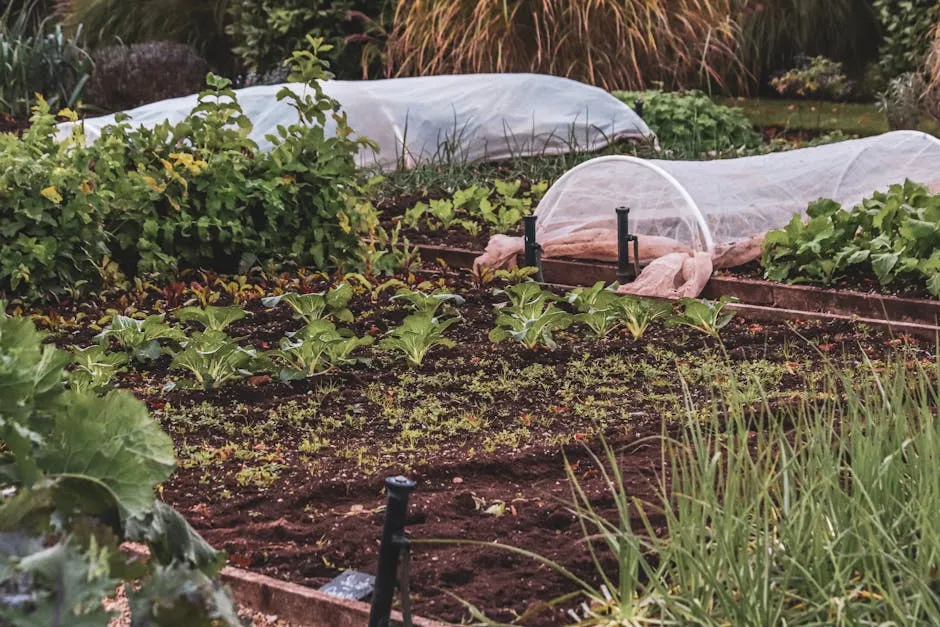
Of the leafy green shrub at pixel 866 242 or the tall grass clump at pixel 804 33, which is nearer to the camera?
the leafy green shrub at pixel 866 242

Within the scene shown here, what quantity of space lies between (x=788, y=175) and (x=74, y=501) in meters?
5.62

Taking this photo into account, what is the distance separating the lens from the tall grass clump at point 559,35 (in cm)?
1202

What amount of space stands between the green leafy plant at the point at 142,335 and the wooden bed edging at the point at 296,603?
2013mm

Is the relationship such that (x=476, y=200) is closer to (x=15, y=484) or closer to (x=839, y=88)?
(x=15, y=484)

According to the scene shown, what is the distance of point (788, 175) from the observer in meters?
7.17

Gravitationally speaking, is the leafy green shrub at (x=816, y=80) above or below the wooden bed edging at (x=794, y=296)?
above

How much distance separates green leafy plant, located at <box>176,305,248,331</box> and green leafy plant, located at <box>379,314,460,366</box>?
0.57 metres

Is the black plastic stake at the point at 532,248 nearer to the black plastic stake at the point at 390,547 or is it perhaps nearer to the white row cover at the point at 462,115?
the white row cover at the point at 462,115

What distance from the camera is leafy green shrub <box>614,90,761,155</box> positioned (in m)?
10.7

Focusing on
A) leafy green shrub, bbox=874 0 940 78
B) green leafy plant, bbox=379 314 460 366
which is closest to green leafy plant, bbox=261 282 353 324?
green leafy plant, bbox=379 314 460 366

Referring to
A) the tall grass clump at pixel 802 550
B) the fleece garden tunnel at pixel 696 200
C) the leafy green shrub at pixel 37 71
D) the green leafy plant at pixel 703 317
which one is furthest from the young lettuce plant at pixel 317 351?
the leafy green shrub at pixel 37 71

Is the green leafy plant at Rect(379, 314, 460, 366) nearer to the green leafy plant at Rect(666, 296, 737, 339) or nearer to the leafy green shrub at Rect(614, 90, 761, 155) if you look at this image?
the green leafy plant at Rect(666, 296, 737, 339)

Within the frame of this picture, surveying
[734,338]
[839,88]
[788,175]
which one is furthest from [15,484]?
[839,88]

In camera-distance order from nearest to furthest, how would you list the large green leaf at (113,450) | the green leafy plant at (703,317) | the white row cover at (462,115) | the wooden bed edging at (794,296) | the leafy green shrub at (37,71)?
the large green leaf at (113,450) < the green leafy plant at (703,317) < the wooden bed edging at (794,296) < the white row cover at (462,115) < the leafy green shrub at (37,71)
